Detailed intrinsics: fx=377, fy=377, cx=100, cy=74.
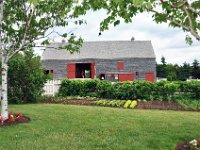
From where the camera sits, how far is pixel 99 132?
10.4 meters

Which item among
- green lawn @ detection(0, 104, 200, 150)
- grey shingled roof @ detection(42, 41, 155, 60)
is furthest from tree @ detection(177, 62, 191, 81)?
green lawn @ detection(0, 104, 200, 150)

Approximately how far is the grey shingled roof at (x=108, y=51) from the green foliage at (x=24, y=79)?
26455mm

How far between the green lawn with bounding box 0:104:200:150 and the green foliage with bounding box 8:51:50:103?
23.2 ft

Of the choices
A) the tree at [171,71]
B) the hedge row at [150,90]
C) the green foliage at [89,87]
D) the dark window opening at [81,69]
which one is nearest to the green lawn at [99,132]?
the hedge row at [150,90]

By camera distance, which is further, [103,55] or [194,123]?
[103,55]

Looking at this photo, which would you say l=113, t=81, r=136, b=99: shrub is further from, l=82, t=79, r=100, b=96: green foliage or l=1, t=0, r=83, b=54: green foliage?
l=1, t=0, r=83, b=54: green foliage

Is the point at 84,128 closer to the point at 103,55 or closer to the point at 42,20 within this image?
the point at 42,20

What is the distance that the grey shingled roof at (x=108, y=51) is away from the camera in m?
48.2

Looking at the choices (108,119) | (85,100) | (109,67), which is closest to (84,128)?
(108,119)

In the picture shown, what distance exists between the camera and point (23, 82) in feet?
69.1

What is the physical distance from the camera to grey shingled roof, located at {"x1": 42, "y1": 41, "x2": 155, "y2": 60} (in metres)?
48.2

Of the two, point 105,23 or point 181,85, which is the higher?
point 105,23

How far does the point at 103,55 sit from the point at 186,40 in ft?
131

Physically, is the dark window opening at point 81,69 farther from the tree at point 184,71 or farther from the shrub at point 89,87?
the shrub at point 89,87
